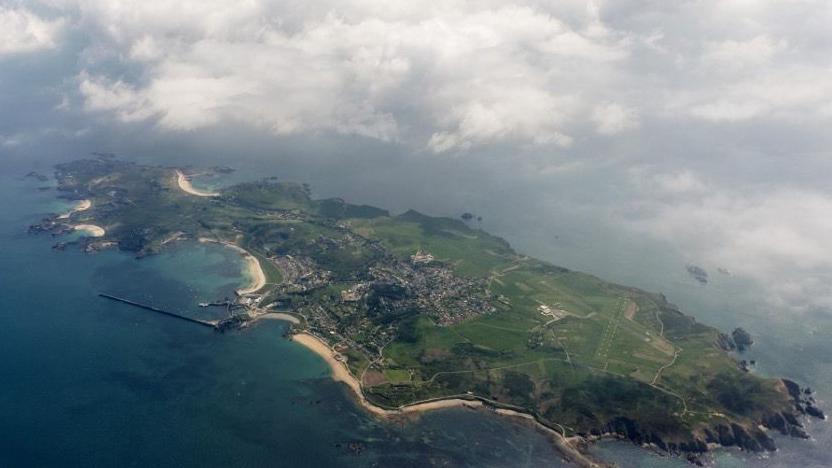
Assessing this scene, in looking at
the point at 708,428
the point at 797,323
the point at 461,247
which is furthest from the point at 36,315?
the point at 797,323

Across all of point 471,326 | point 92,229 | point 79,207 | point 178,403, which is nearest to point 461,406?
point 471,326

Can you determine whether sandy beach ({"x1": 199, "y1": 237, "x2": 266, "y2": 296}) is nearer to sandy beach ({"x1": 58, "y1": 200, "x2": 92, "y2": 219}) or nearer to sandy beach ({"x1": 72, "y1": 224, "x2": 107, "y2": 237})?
sandy beach ({"x1": 72, "y1": 224, "x2": 107, "y2": 237})

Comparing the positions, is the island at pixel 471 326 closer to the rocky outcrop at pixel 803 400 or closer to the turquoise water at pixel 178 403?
the rocky outcrop at pixel 803 400

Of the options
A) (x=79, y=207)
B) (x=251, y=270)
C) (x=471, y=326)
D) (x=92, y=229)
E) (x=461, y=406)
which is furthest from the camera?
(x=79, y=207)

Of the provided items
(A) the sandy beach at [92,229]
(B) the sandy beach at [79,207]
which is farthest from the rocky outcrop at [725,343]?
(B) the sandy beach at [79,207]

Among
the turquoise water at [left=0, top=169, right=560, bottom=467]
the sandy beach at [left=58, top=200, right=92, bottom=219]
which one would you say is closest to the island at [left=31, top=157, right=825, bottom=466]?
the sandy beach at [left=58, top=200, right=92, bottom=219]

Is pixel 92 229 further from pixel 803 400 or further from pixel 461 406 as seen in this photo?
pixel 803 400
